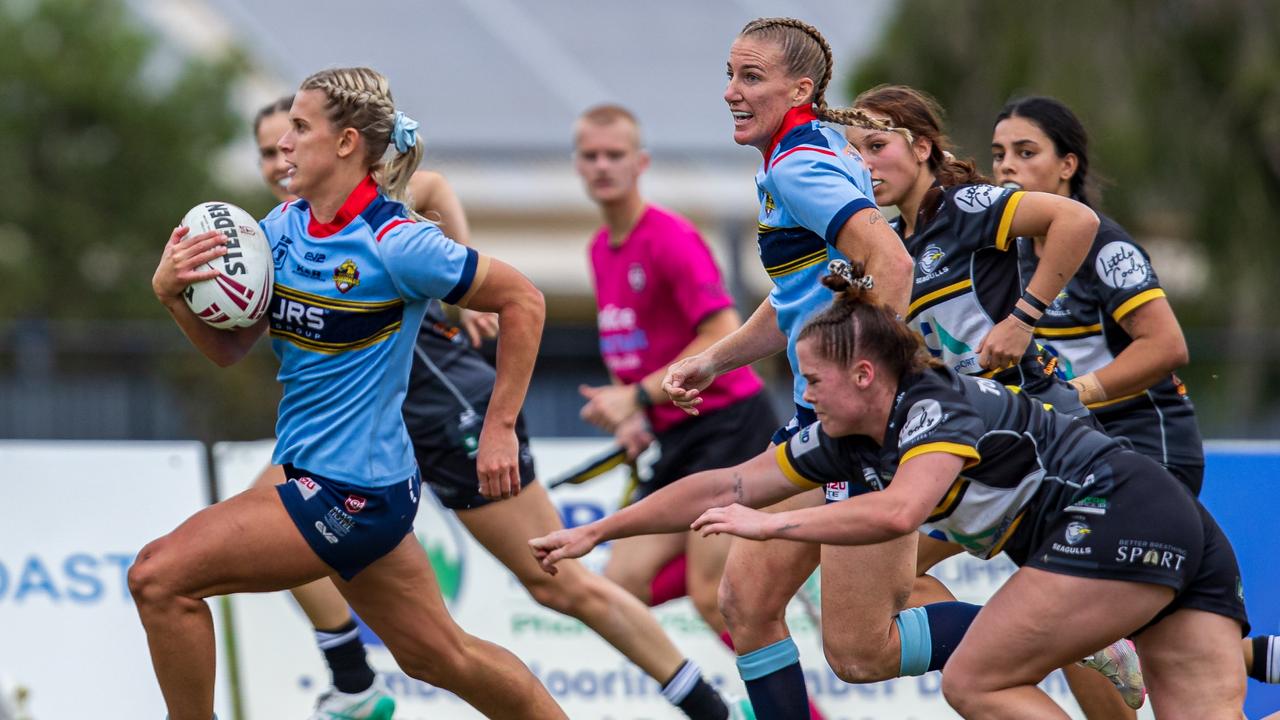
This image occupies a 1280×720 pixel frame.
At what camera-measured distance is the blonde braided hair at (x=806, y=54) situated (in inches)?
168

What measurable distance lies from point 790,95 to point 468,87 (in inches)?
894

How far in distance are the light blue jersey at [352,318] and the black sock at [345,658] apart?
1.40 meters

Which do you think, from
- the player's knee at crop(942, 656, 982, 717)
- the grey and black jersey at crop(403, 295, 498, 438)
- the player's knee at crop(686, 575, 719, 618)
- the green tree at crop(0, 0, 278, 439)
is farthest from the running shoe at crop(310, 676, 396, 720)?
the green tree at crop(0, 0, 278, 439)

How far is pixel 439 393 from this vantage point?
5418mm

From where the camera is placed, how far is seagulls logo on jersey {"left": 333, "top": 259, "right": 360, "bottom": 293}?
418 cm

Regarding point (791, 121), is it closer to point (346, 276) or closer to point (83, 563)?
point (346, 276)

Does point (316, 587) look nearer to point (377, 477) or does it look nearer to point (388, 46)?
point (377, 477)

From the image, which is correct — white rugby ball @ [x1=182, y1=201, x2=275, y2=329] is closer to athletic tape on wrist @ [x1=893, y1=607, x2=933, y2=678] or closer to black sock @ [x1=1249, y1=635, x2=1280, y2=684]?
athletic tape on wrist @ [x1=893, y1=607, x2=933, y2=678]

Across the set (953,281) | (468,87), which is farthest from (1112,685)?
(468,87)

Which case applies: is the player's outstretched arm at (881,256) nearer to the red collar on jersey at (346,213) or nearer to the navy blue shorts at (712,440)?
the red collar on jersey at (346,213)

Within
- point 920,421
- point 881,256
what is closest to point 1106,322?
point 881,256

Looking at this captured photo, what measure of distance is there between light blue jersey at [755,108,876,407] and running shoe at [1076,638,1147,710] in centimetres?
123

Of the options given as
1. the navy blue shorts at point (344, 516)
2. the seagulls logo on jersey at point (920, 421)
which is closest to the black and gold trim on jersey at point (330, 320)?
Result: the navy blue shorts at point (344, 516)

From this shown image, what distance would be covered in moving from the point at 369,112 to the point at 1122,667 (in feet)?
9.00
